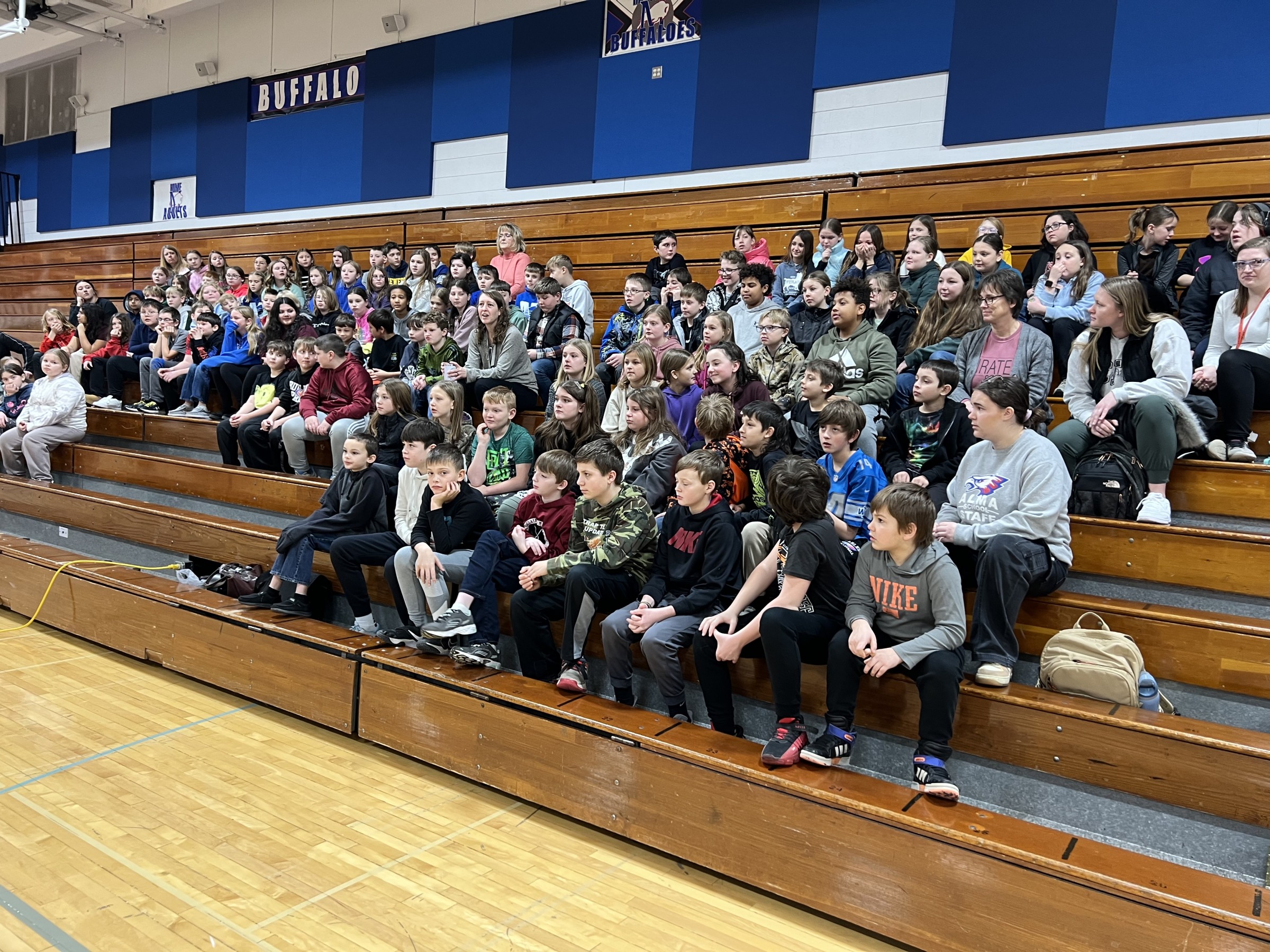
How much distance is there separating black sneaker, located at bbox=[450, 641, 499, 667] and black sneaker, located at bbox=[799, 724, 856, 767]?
1.12 m

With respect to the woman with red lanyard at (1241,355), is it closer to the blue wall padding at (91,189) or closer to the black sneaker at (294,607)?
the black sneaker at (294,607)

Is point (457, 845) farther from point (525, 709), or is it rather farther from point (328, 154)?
point (328, 154)

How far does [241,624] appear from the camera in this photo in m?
3.33

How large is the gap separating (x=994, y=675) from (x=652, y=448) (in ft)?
5.15

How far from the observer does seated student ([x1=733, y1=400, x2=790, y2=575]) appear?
2930 millimetres

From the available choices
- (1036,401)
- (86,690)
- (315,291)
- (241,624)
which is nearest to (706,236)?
(315,291)

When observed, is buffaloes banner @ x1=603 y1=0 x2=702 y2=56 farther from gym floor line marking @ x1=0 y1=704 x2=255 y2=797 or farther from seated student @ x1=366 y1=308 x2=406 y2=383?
gym floor line marking @ x1=0 y1=704 x2=255 y2=797

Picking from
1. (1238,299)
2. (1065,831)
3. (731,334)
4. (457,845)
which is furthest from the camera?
(731,334)

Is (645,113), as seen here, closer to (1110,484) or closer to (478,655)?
(1110,484)

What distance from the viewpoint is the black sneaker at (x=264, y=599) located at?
3.56 meters

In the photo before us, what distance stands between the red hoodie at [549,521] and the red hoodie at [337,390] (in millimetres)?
1729

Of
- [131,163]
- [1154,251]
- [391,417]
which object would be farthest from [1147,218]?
[131,163]

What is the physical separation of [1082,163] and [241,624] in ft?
16.6

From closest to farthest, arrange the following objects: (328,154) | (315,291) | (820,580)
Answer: (820,580) → (315,291) → (328,154)
